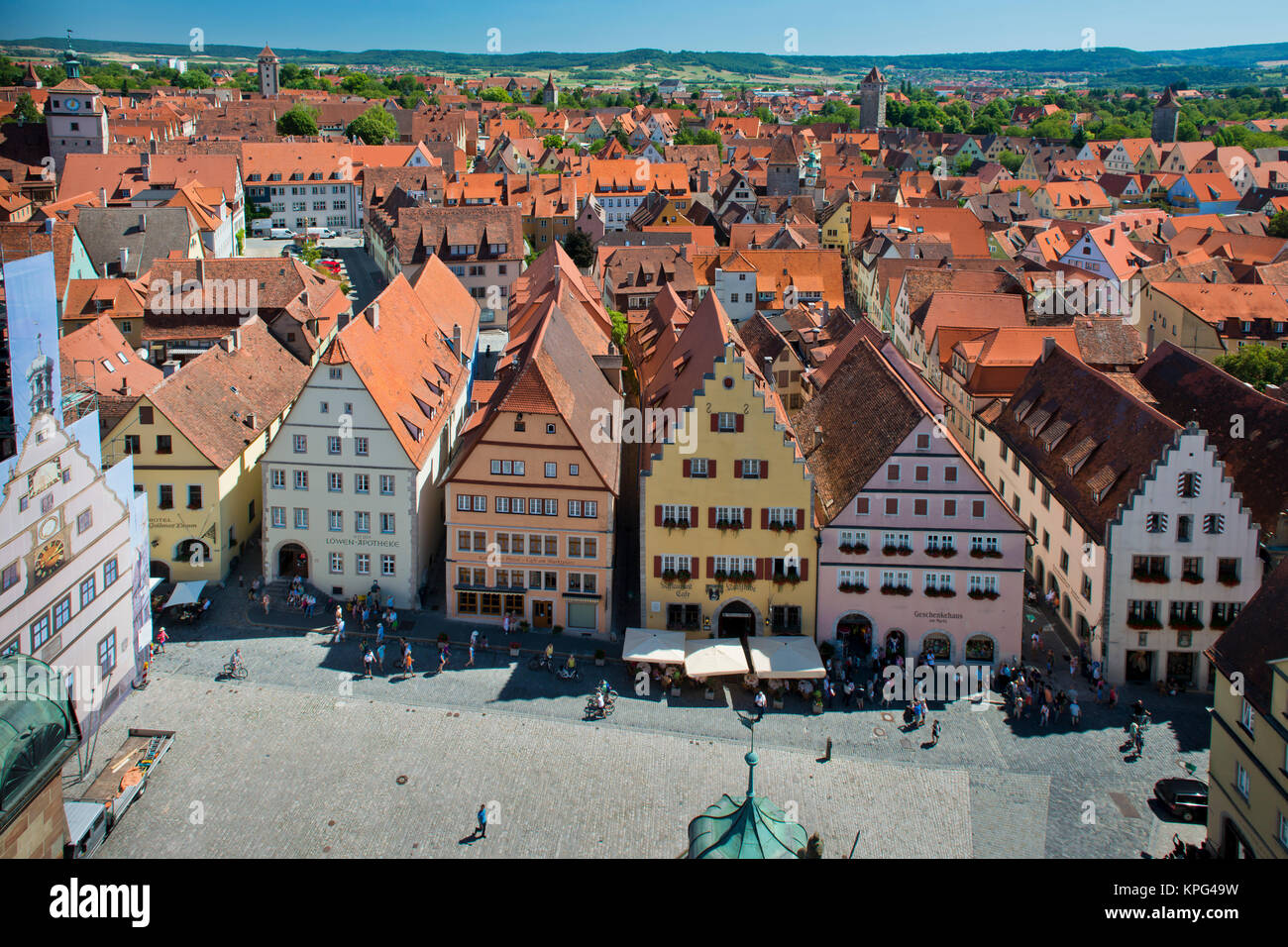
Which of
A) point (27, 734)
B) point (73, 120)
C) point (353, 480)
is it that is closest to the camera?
point (27, 734)

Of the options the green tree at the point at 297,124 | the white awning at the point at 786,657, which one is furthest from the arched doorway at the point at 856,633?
the green tree at the point at 297,124

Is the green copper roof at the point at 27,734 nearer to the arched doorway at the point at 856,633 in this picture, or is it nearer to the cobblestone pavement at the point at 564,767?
the cobblestone pavement at the point at 564,767

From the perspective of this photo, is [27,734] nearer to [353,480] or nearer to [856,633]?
[353,480]

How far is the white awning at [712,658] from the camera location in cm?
4112

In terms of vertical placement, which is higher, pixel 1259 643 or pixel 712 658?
pixel 1259 643

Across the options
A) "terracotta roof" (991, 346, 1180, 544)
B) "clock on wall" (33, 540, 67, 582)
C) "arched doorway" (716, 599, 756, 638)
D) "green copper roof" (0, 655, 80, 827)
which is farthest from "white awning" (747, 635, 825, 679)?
"green copper roof" (0, 655, 80, 827)

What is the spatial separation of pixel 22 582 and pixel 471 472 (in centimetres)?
1689

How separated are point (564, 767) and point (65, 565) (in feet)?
53.4

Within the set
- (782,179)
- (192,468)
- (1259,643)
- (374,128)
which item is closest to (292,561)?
(192,468)

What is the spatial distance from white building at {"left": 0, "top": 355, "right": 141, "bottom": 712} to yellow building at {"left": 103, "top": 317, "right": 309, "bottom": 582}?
8.28 m

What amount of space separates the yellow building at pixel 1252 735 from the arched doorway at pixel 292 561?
3393cm

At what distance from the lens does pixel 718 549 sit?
4481cm

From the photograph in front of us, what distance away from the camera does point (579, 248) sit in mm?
111375
